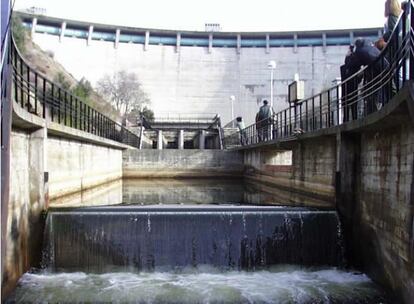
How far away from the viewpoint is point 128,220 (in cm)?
885

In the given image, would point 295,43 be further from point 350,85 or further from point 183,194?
point 350,85

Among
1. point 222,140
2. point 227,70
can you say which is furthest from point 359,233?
point 227,70

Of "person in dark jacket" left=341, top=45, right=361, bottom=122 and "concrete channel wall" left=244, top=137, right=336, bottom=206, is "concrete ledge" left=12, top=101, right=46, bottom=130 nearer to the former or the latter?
"person in dark jacket" left=341, top=45, right=361, bottom=122

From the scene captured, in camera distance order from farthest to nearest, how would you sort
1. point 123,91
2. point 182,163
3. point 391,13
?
point 123,91, point 182,163, point 391,13

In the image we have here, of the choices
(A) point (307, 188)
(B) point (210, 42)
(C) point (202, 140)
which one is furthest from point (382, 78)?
(B) point (210, 42)

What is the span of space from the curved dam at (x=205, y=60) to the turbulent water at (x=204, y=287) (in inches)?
2535

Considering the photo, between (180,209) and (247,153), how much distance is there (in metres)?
18.4

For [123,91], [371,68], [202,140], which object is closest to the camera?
[371,68]

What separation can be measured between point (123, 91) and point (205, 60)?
45.4 ft

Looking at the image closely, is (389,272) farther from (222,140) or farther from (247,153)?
(222,140)

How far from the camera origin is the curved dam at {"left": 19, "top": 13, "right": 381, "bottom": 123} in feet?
237

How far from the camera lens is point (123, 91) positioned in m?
69.9

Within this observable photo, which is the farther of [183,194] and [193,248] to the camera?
[183,194]

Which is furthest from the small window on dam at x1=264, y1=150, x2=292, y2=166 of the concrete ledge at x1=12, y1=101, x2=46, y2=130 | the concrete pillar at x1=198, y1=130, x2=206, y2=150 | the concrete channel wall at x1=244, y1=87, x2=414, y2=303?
the concrete pillar at x1=198, y1=130, x2=206, y2=150
